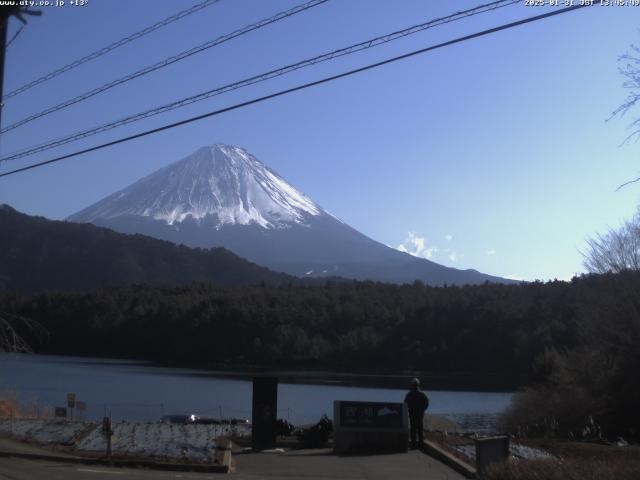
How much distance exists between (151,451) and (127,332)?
76287mm

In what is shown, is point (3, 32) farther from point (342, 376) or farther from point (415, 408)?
point (342, 376)

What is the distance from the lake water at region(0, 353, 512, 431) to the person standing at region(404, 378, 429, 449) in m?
12.2

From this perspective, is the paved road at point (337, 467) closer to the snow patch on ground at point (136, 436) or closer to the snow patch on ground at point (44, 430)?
the snow patch on ground at point (136, 436)

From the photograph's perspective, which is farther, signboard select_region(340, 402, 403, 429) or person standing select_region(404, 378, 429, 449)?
person standing select_region(404, 378, 429, 449)

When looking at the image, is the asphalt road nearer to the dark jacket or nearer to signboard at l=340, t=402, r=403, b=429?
signboard at l=340, t=402, r=403, b=429

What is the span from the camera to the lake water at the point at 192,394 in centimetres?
3688

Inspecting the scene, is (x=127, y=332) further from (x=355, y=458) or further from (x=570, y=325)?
(x=355, y=458)

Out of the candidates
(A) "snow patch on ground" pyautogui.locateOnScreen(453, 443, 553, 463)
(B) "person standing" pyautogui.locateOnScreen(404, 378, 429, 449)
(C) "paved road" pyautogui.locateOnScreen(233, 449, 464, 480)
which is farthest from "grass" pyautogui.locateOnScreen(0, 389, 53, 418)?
(A) "snow patch on ground" pyautogui.locateOnScreen(453, 443, 553, 463)

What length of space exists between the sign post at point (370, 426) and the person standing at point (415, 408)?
19cm

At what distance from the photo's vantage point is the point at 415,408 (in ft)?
54.8

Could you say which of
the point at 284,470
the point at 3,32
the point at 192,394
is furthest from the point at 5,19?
the point at 192,394

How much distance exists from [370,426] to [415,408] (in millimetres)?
913

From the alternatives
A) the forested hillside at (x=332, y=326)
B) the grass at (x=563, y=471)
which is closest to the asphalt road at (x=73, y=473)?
the grass at (x=563, y=471)

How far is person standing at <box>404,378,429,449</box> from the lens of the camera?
1670cm
